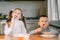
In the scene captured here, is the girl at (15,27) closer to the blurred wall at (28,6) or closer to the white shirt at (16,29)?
the white shirt at (16,29)

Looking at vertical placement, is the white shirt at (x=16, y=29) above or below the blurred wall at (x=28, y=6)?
below

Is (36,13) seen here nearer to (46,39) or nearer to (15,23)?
(15,23)

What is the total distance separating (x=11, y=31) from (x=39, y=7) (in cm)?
96

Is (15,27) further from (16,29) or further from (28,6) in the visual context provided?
(28,6)

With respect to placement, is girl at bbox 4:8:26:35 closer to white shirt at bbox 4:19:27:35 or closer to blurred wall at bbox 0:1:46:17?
white shirt at bbox 4:19:27:35

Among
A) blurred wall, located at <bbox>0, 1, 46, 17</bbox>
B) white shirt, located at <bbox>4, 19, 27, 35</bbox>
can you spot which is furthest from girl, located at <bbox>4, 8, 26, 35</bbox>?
blurred wall, located at <bbox>0, 1, 46, 17</bbox>

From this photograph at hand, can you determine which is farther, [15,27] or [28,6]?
[28,6]

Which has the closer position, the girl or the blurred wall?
the girl

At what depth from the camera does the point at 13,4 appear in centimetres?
198

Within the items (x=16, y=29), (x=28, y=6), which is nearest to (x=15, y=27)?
(x=16, y=29)

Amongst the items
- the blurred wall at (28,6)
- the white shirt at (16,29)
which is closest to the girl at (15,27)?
the white shirt at (16,29)

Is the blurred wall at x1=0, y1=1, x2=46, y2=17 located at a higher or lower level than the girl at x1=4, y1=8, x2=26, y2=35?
higher

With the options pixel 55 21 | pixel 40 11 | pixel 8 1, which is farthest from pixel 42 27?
A: pixel 8 1

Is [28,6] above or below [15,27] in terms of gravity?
above
